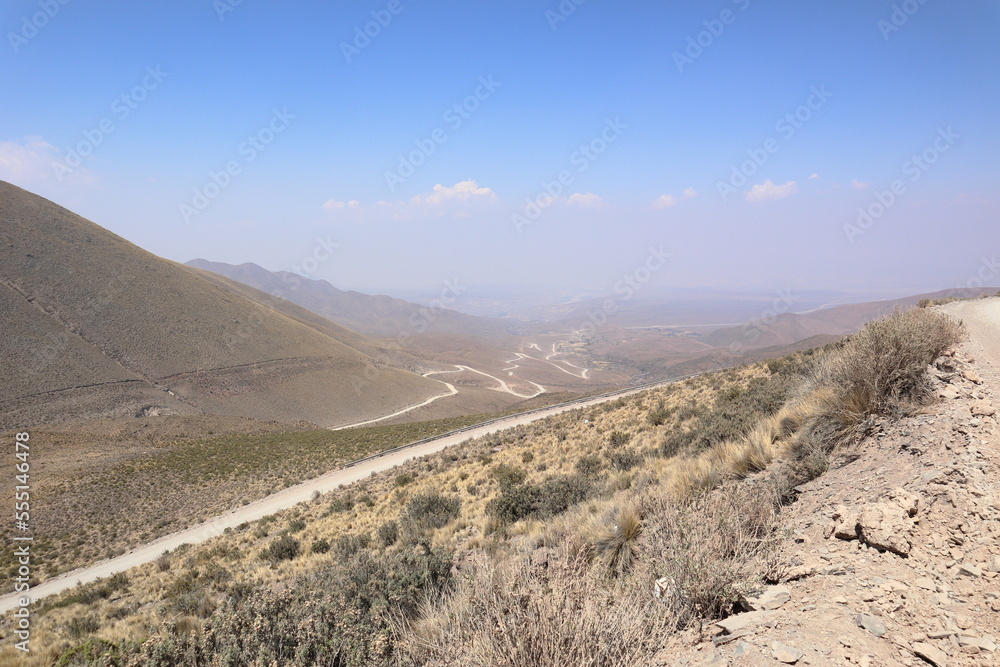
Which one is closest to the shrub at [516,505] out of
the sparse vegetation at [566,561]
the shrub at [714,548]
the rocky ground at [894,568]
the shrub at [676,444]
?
the sparse vegetation at [566,561]

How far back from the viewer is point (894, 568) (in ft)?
9.71

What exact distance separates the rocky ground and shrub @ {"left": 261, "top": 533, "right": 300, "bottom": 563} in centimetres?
1041

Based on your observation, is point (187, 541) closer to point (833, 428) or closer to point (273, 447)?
A: point (273, 447)

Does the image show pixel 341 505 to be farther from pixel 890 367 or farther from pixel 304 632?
pixel 890 367

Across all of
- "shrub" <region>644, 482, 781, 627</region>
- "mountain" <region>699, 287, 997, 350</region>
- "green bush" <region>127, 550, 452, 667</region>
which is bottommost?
"mountain" <region>699, 287, 997, 350</region>

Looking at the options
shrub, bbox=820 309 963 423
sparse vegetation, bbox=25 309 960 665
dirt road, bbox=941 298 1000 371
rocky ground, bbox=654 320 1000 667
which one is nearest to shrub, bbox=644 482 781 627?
sparse vegetation, bbox=25 309 960 665

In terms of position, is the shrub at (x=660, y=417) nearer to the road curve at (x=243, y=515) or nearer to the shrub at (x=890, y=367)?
the shrub at (x=890, y=367)

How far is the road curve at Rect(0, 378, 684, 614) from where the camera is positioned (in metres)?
13.1

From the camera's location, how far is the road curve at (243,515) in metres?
13.1

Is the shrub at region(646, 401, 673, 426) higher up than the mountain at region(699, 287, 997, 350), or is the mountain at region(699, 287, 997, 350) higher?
the shrub at region(646, 401, 673, 426)

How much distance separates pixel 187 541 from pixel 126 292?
63.0 m

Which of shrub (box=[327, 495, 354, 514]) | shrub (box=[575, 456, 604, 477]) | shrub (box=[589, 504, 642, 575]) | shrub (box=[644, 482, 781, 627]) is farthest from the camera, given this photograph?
shrub (box=[327, 495, 354, 514])

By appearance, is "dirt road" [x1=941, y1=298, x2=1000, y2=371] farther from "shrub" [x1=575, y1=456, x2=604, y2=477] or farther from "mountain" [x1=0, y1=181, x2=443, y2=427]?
"mountain" [x1=0, y1=181, x2=443, y2=427]

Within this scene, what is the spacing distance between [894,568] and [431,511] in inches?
333
